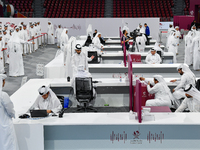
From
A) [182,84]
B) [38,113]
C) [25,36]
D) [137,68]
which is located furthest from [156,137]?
[25,36]

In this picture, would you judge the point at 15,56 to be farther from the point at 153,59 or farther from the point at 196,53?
the point at 196,53

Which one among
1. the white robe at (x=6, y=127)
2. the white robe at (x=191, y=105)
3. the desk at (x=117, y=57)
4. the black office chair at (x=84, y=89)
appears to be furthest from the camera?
the desk at (x=117, y=57)

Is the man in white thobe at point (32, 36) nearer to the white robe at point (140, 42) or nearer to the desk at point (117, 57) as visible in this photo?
the white robe at point (140, 42)

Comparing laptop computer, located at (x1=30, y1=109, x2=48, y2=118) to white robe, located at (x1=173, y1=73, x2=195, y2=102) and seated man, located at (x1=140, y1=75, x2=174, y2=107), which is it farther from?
white robe, located at (x1=173, y1=73, x2=195, y2=102)

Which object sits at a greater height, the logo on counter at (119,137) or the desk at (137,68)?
the desk at (137,68)

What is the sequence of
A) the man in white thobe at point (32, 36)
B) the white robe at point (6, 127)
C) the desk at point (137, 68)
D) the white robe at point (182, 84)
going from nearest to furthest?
1. the white robe at point (6, 127)
2. the white robe at point (182, 84)
3. the desk at point (137, 68)
4. the man in white thobe at point (32, 36)

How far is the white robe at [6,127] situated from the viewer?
4289mm

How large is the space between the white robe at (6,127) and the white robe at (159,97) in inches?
119

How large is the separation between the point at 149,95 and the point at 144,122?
7.73ft

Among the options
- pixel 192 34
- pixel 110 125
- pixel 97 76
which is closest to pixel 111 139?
pixel 110 125

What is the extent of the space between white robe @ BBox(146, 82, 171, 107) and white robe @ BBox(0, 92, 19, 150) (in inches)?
119

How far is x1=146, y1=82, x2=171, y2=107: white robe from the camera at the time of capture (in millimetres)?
6402

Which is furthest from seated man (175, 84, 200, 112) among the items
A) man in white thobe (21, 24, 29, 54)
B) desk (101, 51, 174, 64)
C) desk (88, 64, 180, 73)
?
man in white thobe (21, 24, 29, 54)

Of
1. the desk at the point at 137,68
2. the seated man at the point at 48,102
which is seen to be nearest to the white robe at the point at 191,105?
the seated man at the point at 48,102
